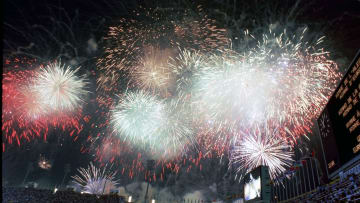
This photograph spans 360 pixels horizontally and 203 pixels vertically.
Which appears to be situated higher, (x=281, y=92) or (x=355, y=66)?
(x=281, y=92)

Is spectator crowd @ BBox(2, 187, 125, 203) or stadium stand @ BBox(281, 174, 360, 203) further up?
stadium stand @ BBox(281, 174, 360, 203)

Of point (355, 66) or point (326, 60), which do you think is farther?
point (326, 60)

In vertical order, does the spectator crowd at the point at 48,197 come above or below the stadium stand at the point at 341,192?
below

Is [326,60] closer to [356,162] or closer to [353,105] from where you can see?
[353,105]

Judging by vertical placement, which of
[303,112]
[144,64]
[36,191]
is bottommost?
[36,191]

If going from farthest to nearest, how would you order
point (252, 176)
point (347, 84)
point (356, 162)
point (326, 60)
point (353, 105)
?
point (326, 60) < point (252, 176) < point (347, 84) < point (353, 105) < point (356, 162)

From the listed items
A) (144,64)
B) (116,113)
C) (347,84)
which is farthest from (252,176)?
(116,113)

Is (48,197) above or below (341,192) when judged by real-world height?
below

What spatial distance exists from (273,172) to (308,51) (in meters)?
11.9

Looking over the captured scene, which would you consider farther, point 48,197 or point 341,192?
point 48,197

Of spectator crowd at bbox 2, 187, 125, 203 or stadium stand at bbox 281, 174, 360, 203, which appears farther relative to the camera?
spectator crowd at bbox 2, 187, 125, 203

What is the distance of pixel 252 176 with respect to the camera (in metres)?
14.6

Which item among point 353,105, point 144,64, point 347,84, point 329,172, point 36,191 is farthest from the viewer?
point 36,191

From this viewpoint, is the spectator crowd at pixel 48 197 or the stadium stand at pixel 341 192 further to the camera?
the spectator crowd at pixel 48 197
